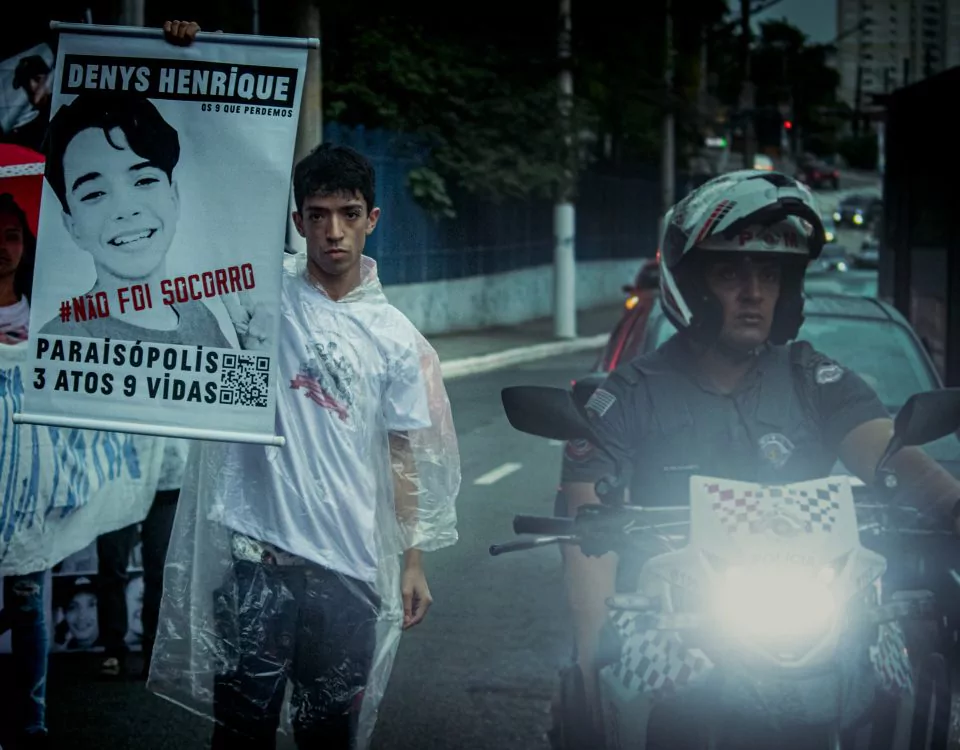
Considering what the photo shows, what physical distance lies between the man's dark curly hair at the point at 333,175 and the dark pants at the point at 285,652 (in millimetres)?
927

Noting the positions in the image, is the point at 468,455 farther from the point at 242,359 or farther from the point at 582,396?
the point at 242,359

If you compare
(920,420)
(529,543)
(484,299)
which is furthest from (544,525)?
(484,299)

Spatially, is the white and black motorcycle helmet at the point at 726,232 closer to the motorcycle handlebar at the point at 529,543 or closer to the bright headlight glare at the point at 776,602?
the motorcycle handlebar at the point at 529,543

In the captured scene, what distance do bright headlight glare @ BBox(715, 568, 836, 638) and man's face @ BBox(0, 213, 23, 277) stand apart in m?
3.00

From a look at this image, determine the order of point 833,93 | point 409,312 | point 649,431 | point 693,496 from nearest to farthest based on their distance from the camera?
1. point 693,496
2. point 649,431
3. point 409,312
4. point 833,93

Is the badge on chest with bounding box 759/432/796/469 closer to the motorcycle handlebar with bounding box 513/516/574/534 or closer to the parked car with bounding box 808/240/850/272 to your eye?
the motorcycle handlebar with bounding box 513/516/574/534

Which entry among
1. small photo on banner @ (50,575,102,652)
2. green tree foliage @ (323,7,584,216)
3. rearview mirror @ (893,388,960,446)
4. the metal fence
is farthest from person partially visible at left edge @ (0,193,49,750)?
green tree foliage @ (323,7,584,216)

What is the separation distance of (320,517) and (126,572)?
8.66ft

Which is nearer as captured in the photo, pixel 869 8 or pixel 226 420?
pixel 226 420

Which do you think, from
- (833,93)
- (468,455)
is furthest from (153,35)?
(833,93)

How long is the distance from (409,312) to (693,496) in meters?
22.1

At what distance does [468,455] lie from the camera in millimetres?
13094

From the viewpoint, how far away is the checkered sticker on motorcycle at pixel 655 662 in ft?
9.32

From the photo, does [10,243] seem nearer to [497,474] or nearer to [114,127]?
[114,127]
